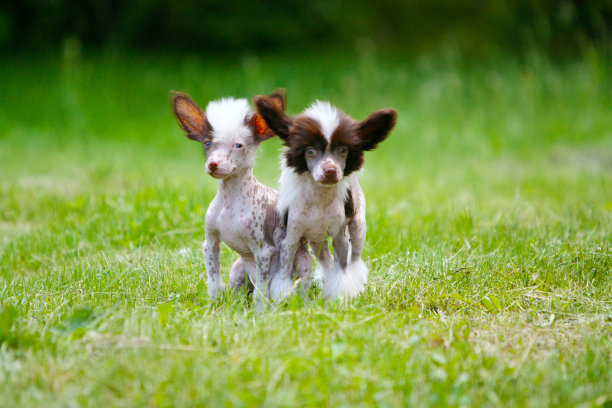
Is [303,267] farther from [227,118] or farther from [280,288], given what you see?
[227,118]

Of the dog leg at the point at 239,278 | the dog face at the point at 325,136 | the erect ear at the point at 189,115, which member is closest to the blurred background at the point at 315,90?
the dog leg at the point at 239,278

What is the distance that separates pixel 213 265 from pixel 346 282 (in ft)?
2.53

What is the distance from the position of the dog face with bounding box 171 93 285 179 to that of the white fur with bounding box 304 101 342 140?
209 millimetres

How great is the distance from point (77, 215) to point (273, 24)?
10230 millimetres

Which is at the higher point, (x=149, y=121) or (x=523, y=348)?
(x=149, y=121)

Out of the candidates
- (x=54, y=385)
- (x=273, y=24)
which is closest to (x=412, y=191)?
(x=54, y=385)

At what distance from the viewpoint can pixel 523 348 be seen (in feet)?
10.7

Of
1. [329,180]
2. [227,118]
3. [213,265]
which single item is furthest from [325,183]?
[213,265]

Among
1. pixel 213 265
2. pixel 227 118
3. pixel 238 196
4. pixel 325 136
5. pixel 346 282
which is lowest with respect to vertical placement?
pixel 346 282

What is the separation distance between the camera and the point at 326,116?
356 centimetres

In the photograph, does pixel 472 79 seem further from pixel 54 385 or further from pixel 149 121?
pixel 54 385

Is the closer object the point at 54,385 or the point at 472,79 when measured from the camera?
the point at 54,385

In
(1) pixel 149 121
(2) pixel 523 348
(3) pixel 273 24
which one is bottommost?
(2) pixel 523 348

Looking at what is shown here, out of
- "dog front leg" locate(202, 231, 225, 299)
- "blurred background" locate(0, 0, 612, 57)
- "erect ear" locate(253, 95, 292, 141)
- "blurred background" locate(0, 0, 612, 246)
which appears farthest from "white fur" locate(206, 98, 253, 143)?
"blurred background" locate(0, 0, 612, 57)
